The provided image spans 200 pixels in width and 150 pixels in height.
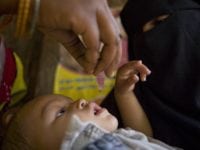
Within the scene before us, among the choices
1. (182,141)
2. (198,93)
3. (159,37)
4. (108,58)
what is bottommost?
(182,141)

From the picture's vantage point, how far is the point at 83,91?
1.41m

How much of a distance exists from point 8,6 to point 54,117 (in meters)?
0.28

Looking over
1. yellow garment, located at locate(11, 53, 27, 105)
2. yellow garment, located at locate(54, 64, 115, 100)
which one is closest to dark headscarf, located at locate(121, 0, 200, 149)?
yellow garment, located at locate(54, 64, 115, 100)

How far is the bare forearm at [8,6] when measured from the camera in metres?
0.70

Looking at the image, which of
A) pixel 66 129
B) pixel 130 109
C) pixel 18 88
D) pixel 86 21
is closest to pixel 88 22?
pixel 86 21

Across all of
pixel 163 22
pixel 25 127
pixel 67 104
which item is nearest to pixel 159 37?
pixel 163 22

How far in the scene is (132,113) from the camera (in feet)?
3.45

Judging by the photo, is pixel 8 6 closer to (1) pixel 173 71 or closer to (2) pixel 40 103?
(2) pixel 40 103

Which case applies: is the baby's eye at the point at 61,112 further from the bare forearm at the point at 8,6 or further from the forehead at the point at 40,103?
the bare forearm at the point at 8,6

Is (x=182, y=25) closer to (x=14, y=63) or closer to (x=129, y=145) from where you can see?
(x=129, y=145)

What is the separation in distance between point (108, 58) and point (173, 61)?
0.36 m

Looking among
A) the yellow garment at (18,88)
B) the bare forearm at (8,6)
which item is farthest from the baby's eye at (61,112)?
the yellow garment at (18,88)

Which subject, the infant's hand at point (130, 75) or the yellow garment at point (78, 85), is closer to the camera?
the infant's hand at point (130, 75)

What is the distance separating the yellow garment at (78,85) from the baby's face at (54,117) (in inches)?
18.0
